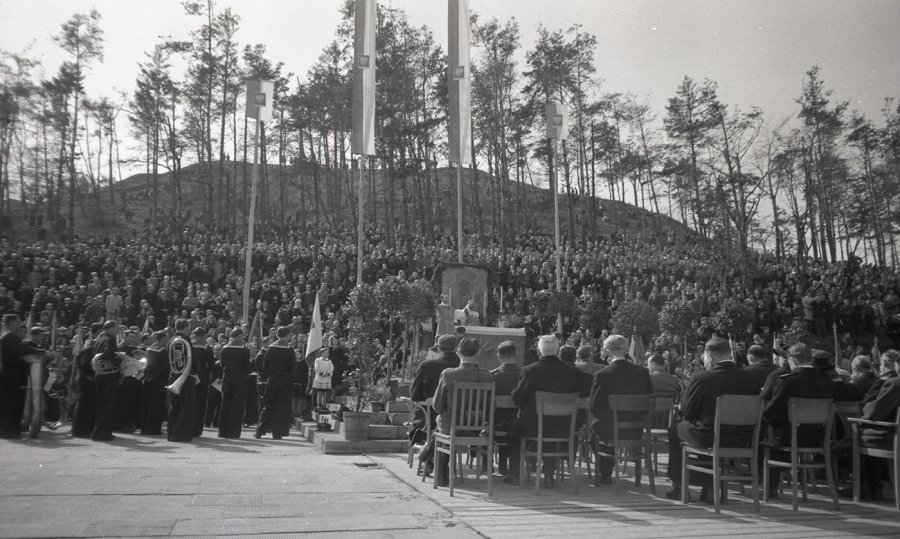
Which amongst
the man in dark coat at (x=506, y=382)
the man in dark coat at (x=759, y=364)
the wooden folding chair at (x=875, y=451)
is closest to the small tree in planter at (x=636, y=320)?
the man in dark coat at (x=759, y=364)

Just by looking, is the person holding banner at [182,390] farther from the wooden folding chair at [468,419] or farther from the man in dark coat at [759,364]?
the man in dark coat at [759,364]

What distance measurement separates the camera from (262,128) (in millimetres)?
32281

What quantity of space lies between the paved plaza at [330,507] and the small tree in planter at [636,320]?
29.6 feet

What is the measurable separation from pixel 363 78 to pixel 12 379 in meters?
11.6

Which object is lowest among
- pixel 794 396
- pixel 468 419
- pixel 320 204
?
pixel 468 419

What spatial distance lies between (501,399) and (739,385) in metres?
2.15

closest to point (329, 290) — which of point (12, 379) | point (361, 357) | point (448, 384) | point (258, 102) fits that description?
point (258, 102)

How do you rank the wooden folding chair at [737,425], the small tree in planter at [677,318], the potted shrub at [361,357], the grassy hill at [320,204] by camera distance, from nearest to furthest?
the wooden folding chair at [737,425] < the potted shrub at [361,357] < the small tree in planter at [677,318] < the grassy hill at [320,204]

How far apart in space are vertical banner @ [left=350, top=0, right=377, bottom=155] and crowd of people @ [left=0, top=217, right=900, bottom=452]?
150 inches

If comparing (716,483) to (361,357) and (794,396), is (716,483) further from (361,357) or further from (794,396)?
(361,357)

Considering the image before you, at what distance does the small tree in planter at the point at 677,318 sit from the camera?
15.1 meters

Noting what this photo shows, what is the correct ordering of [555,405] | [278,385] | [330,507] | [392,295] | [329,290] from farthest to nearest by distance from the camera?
[329,290]
[392,295]
[278,385]
[555,405]
[330,507]

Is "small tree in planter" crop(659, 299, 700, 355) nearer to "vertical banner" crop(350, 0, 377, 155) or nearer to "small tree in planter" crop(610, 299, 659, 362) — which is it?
"small tree in planter" crop(610, 299, 659, 362)

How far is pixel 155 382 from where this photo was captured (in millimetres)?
10719
